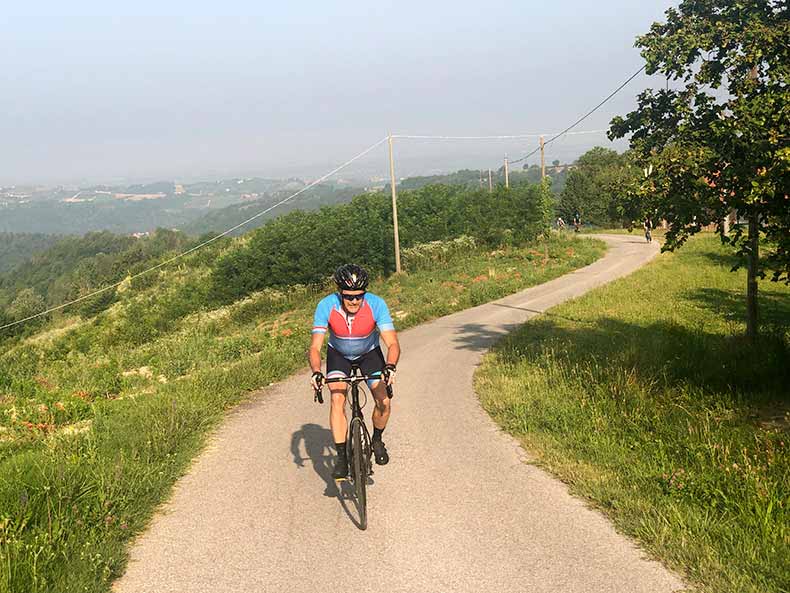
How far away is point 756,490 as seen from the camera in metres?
5.08

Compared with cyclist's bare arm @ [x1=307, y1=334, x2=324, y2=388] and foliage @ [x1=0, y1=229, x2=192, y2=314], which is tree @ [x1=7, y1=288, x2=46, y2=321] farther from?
cyclist's bare arm @ [x1=307, y1=334, x2=324, y2=388]

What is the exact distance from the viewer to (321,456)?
716 cm

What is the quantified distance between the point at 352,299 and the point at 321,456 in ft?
8.43

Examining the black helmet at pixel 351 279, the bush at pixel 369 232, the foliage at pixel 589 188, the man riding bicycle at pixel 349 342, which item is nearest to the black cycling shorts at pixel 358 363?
the man riding bicycle at pixel 349 342

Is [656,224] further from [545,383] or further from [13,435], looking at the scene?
[13,435]

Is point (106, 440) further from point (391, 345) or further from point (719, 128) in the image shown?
point (719, 128)

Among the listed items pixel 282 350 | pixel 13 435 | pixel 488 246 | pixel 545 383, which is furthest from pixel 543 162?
pixel 13 435

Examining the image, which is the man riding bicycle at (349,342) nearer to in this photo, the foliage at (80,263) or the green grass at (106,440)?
the green grass at (106,440)

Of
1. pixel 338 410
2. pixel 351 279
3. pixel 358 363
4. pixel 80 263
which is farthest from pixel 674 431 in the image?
pixel 80 263

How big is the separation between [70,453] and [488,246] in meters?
37.9

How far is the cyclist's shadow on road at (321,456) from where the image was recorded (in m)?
5.91

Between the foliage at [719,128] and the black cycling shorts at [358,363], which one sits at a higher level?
the foliage at [719,128]

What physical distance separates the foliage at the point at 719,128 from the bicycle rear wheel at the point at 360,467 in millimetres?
4942

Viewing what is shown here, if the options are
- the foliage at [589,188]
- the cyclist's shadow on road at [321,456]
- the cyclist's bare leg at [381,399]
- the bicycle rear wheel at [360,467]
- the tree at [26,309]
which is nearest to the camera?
the bicycle rear wheel at [360,467]
